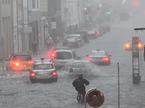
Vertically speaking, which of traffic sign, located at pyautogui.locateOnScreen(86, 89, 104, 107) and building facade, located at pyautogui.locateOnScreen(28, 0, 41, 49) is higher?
building facade, located at pyautogui.locateOnScreen(28, 0, 41, 49)

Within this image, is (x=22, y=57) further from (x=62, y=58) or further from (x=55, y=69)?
(x=55, y=69)

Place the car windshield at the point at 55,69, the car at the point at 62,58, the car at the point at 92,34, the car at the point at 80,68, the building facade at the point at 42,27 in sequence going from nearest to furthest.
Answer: the car windshield at the point at 55,69 → the car at the point at 80,68 → the car at the point at 62,58 → the building facade at the point at 42,27 → the car at the point at 92,34

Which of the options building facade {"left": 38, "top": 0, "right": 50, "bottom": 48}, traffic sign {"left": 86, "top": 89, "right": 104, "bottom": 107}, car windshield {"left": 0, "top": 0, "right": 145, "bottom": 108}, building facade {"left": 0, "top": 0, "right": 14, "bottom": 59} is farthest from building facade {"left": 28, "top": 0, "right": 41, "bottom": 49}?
traffic sign {"left": 86, "top": 89, "right": 104, "bottom": 107}

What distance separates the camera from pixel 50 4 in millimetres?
67688

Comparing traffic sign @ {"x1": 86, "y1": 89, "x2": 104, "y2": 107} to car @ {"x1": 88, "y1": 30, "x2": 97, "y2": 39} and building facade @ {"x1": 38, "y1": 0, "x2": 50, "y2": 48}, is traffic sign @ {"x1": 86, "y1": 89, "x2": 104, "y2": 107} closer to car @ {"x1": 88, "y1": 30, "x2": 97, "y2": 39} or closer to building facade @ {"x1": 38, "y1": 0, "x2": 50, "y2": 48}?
building facade @ {"x1": 38, "y1": 0, "x2": 50, "y2": 48}

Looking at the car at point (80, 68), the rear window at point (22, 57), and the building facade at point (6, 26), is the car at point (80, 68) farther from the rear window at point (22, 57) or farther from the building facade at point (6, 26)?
the building facade at point (6, 26)

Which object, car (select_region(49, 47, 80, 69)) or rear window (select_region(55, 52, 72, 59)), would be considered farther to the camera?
rear window (select_region(55, 52, 72, 59))

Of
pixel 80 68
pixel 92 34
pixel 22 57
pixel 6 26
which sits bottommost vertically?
pixel 80 68

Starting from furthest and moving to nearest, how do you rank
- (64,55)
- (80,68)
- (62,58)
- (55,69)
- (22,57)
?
(64,55) < (62,58) < (22,57) < (80,68) < (55,69)

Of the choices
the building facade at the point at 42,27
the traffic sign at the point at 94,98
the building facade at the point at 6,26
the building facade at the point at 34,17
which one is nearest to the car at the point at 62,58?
the building facade at the point at 6,26

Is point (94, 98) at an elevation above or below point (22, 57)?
above

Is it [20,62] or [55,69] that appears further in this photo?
[20,62]

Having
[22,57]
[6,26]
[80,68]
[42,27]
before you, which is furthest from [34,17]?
[80,68]

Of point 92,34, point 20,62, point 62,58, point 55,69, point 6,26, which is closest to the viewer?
point 55,69
